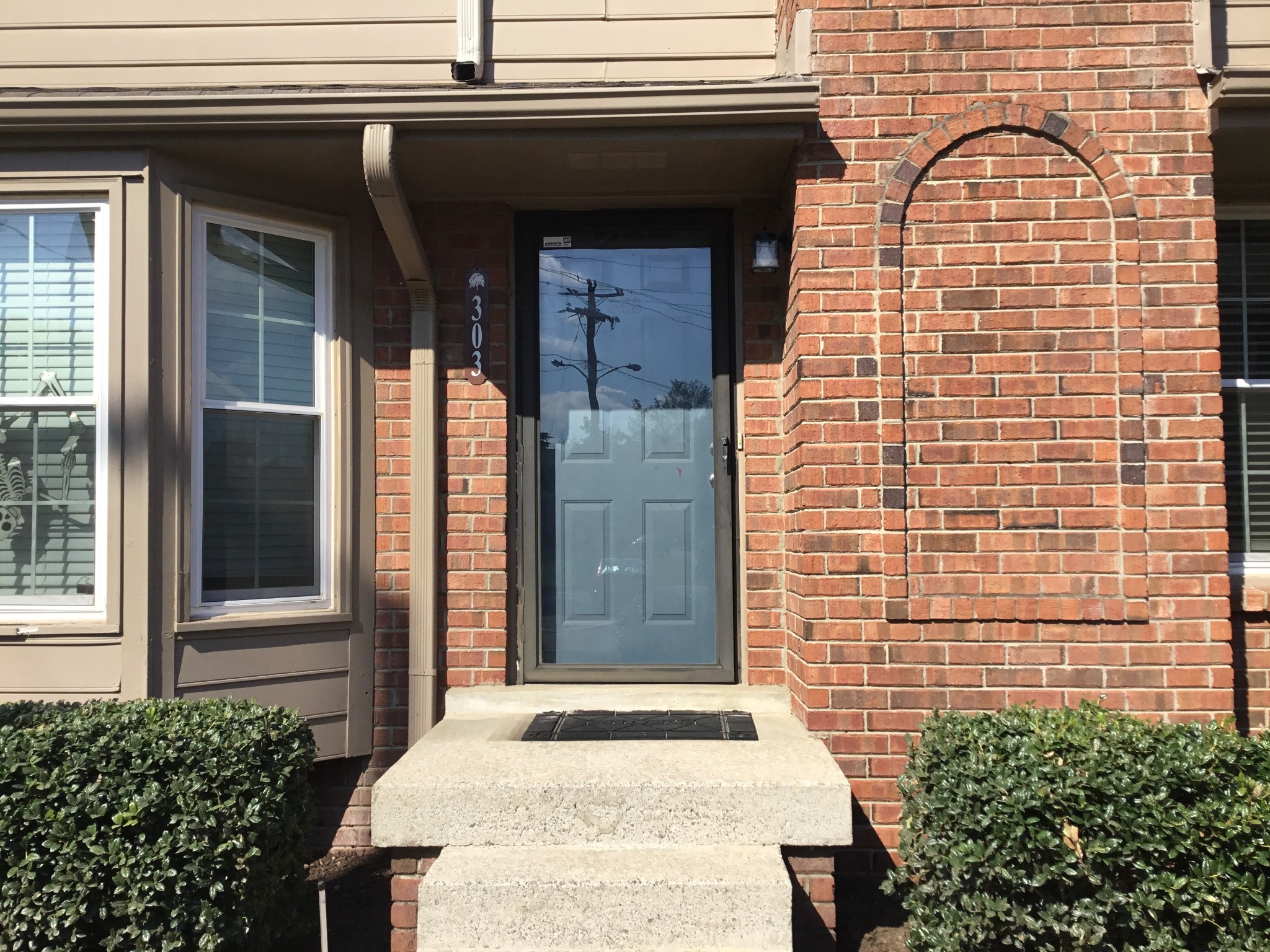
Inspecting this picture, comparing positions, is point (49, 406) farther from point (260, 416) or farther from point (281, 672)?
point (281, 672)

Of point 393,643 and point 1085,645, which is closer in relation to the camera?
point 1085,645

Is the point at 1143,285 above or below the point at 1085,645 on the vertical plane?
above

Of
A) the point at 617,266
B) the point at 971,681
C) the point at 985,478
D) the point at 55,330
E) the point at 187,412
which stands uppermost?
the point at 617,266

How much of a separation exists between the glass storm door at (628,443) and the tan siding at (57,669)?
1.81 m

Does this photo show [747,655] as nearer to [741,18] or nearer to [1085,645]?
[1085,645]

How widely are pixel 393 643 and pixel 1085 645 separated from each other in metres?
3.06

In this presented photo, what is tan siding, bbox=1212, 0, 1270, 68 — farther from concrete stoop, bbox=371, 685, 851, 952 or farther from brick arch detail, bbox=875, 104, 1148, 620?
concrete stoop, bbox=371, 685, 851, 952

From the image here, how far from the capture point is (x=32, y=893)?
9.63ft

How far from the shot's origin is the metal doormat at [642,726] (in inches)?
152

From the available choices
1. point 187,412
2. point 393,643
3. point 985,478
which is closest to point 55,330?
point 187,412

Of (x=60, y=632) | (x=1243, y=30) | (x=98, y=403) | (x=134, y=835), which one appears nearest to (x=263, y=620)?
(x=60, y=632)

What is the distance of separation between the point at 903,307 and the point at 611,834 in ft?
7.80

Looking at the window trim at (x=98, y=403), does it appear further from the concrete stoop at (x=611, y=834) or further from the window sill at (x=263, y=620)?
the concrete stoop at (x=611, y=834)

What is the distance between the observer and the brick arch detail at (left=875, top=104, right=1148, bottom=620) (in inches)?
149
